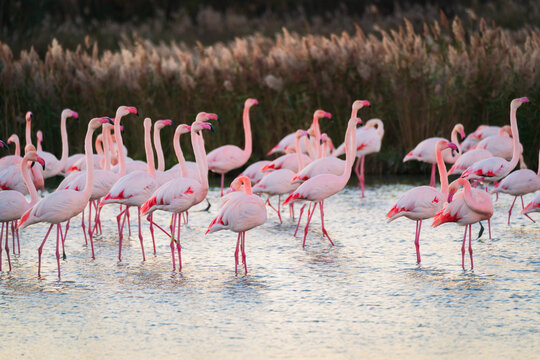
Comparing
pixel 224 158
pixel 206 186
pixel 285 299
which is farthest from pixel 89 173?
pixel 224 158

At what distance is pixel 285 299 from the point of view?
656cm

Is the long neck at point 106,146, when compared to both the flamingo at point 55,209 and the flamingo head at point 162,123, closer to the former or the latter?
the flamingo head at point 162,123

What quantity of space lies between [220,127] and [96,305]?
28.4 feet

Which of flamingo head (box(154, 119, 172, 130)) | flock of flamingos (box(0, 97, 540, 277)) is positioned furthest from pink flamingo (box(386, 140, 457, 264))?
flamingo head (box(154, 119, 172, 130))

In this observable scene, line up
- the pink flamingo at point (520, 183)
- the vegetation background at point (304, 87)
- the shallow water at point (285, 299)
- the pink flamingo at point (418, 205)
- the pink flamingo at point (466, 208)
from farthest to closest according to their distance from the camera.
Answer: the vegetation background at point (304, 87), the pink flamingo at point (520, 183), the pink flamingo at point (418, 205), the pink flamingo at point (466, 208), the shallow water at point (285, 299)

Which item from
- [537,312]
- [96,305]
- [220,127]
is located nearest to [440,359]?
[537,312]

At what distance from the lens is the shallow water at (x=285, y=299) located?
5.42 metres

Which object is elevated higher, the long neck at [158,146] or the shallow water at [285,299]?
the long neck at [158,146]

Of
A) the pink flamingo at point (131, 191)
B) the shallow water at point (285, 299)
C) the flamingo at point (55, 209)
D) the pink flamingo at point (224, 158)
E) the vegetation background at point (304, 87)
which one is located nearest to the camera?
the shallow water at point (285, 299)

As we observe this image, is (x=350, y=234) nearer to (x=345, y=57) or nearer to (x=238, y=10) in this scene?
(x=345, y=57)

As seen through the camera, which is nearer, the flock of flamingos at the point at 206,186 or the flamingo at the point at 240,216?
the flamingo at the point at 240,216

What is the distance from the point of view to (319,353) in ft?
17.2

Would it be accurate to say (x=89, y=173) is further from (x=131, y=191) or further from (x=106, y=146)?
(x=106, y=146)

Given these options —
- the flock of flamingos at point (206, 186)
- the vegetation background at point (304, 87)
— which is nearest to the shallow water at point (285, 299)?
the flock of flamingos at point (206, 186)
